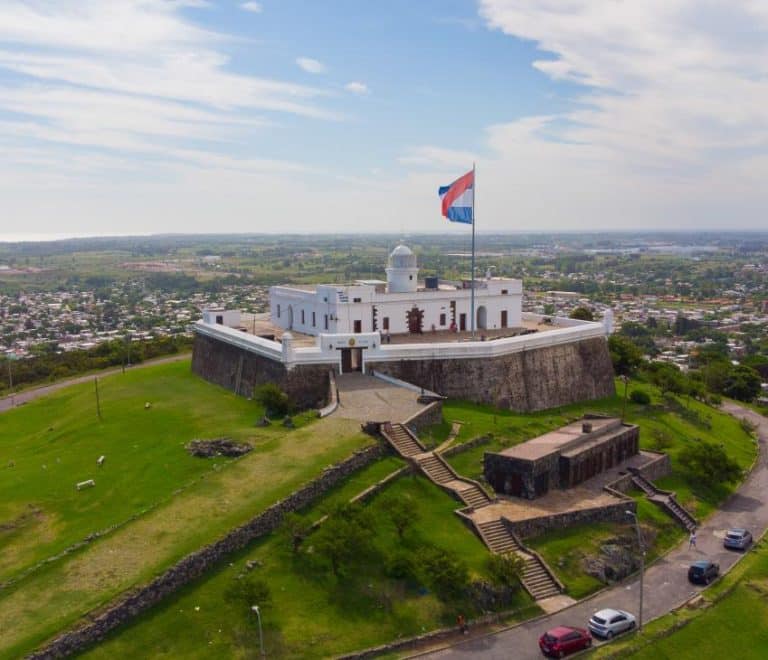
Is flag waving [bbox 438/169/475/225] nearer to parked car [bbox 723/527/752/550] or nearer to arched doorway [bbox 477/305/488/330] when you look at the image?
arched doorway [bbox 477/305/488/330]

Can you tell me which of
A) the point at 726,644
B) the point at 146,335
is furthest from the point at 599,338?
the point at 146,335

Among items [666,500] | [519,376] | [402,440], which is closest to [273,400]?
[402,440]

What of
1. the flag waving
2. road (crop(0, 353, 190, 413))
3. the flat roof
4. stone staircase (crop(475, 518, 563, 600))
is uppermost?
the flag waving

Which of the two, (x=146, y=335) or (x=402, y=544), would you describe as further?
(x=146, y=335)

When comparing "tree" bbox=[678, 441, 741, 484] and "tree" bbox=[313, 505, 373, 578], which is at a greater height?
"tree" bbox=[313, 505, 373, 578]

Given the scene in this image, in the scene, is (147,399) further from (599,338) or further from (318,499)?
(599,338)

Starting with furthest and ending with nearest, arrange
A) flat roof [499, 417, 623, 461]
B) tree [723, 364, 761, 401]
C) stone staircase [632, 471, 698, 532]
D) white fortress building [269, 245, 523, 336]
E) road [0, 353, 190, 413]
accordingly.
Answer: tree [723, 364, 761, 401] → road [0, 353, 190, 413] → white fortress building [269, 245, 523, 336] → stone staircase [632, 471, 698, 532] → flat roof [499, 417, 623, 461]

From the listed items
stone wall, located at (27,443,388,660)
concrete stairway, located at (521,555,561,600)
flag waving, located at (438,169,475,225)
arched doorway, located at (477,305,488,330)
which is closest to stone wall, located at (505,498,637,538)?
concrete stairway, located at (521,555,561,600)
